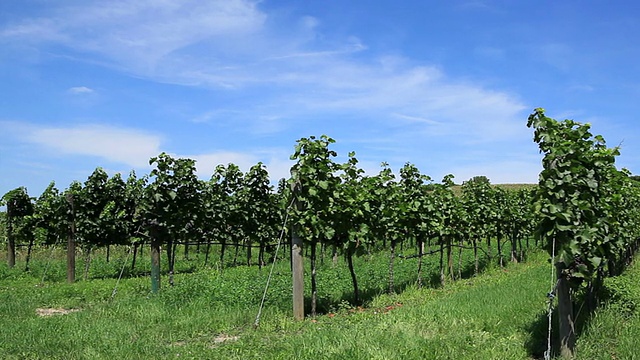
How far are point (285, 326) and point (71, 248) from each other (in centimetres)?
1063

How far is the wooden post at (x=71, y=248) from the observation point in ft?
52.8

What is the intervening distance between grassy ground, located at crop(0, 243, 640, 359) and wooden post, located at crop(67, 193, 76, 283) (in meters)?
3.62

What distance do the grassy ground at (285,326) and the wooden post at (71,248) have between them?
11.9 ft

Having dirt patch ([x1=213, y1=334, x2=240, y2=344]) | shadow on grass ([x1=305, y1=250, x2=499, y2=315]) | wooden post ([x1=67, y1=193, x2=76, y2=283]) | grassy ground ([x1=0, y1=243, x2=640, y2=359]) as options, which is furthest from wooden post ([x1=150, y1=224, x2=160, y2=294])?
wooden post ([x1=67, y1=193, x2=76, y2=283])

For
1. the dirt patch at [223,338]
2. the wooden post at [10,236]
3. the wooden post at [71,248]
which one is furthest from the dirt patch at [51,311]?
the wooden post at [10,236]

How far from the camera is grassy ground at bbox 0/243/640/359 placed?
6.59m

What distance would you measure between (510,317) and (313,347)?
3.67m

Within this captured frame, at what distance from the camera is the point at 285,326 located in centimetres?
856

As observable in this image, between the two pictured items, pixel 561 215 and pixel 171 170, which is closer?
pixel 561 215

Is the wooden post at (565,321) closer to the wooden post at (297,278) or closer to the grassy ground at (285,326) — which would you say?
the grassy ground at (285,326)

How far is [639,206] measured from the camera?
15.6 m

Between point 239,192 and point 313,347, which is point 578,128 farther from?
point 239,192

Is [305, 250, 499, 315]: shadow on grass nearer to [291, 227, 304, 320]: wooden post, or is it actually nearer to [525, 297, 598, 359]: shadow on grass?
[291, 227, 304, 320]: wooden post

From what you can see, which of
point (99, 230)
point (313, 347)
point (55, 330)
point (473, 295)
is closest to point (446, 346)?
point (313, 347)
